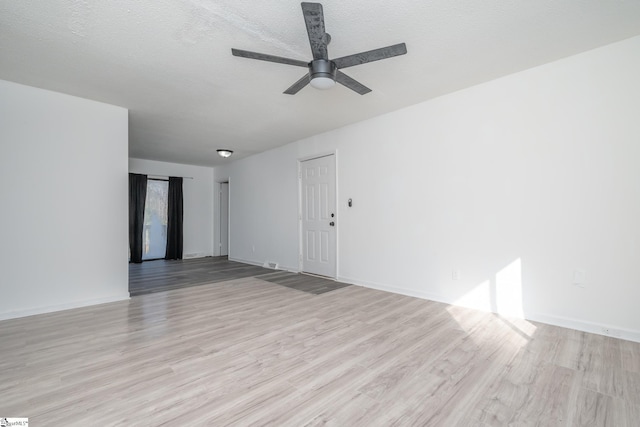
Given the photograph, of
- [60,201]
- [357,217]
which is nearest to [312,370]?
[357,217]

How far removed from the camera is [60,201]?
3385 millimetres

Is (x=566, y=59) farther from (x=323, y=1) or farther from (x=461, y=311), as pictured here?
(x=461, y=311)

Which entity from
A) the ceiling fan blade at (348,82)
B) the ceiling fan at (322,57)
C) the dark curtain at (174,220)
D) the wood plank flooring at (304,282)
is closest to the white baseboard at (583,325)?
the wood plank flooring at (304,282)

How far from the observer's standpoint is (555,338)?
247 centimetres

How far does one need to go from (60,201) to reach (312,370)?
11.6 feet

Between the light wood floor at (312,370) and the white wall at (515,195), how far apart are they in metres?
0.39

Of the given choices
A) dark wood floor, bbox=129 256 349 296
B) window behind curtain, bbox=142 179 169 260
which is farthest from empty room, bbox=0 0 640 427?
window behind curtain, bbox=142 179 169 260

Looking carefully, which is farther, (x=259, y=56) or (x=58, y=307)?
(x=58, y=307)

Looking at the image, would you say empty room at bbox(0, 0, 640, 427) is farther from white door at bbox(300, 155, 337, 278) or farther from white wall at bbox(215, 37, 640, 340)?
white door at bbox(300, 155, 337, 278)

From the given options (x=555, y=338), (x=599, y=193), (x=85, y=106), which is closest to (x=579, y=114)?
(x=599, y=193)

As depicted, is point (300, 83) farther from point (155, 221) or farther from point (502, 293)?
point (155, 221)

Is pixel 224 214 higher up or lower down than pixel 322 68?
lower down

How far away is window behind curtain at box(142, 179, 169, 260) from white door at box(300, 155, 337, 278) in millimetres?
4170

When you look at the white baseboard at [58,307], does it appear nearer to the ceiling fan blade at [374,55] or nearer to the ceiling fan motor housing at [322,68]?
the ceiling fan motor housing at [322,68]
